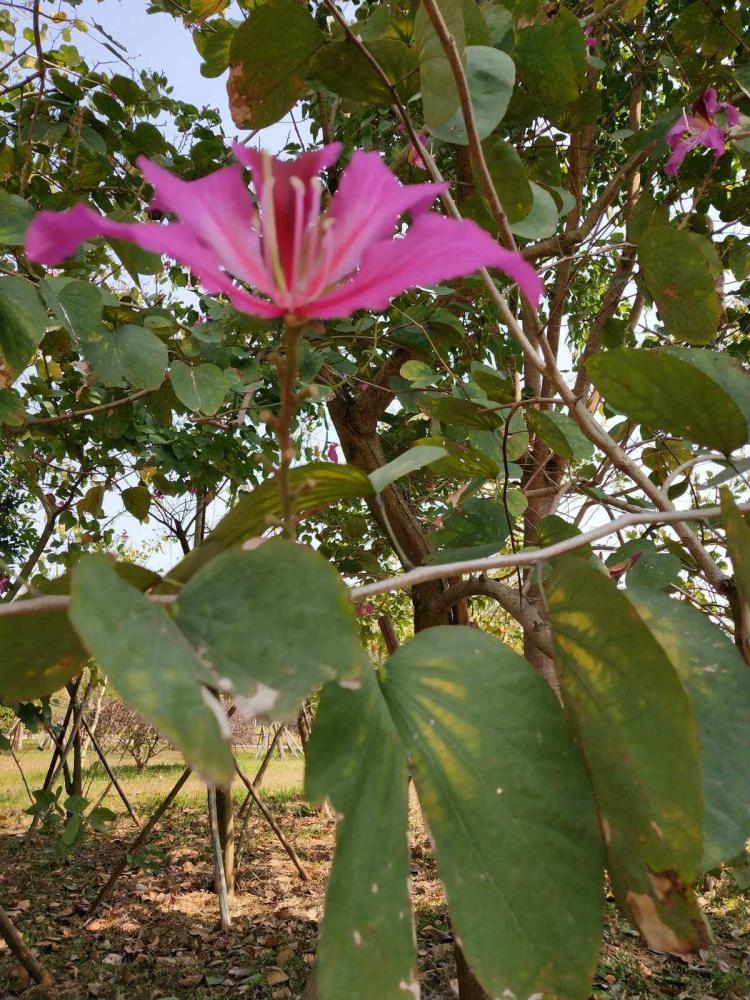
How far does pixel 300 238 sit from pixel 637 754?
19 centimetres

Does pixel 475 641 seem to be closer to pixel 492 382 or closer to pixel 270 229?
pixel 270 229

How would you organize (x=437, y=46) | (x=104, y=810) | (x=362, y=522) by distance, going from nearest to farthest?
(x=437, y=46), (x=104, y=810), (x=362, y=522)

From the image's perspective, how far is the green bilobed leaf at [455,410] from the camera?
0.62 metres

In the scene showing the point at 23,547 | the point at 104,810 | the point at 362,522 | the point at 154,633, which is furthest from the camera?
the point at 23,547

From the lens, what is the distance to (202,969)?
7.19ft

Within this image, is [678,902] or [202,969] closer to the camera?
[678,902]

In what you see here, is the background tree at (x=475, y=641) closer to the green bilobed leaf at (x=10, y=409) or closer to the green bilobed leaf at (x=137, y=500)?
the green bilobed leaf at (x=10, y=409)

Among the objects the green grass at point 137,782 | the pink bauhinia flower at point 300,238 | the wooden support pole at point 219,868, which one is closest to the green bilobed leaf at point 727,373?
the pink bauhinia flower at point 300,238

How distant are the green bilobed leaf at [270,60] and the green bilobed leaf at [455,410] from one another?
237 millimetres

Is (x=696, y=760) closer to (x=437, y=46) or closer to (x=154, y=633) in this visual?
(x=154, y=633)

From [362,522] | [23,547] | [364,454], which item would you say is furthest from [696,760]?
[23,547]

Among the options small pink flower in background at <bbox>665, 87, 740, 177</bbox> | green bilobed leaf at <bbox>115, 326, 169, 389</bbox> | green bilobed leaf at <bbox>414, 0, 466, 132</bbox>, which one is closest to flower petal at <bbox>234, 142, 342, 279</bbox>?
→ green bilobed leaf at <bbox>414, 0, 466, 132</bbox>

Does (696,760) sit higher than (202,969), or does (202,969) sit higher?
(696,760)

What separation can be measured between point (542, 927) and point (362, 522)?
2187mm
